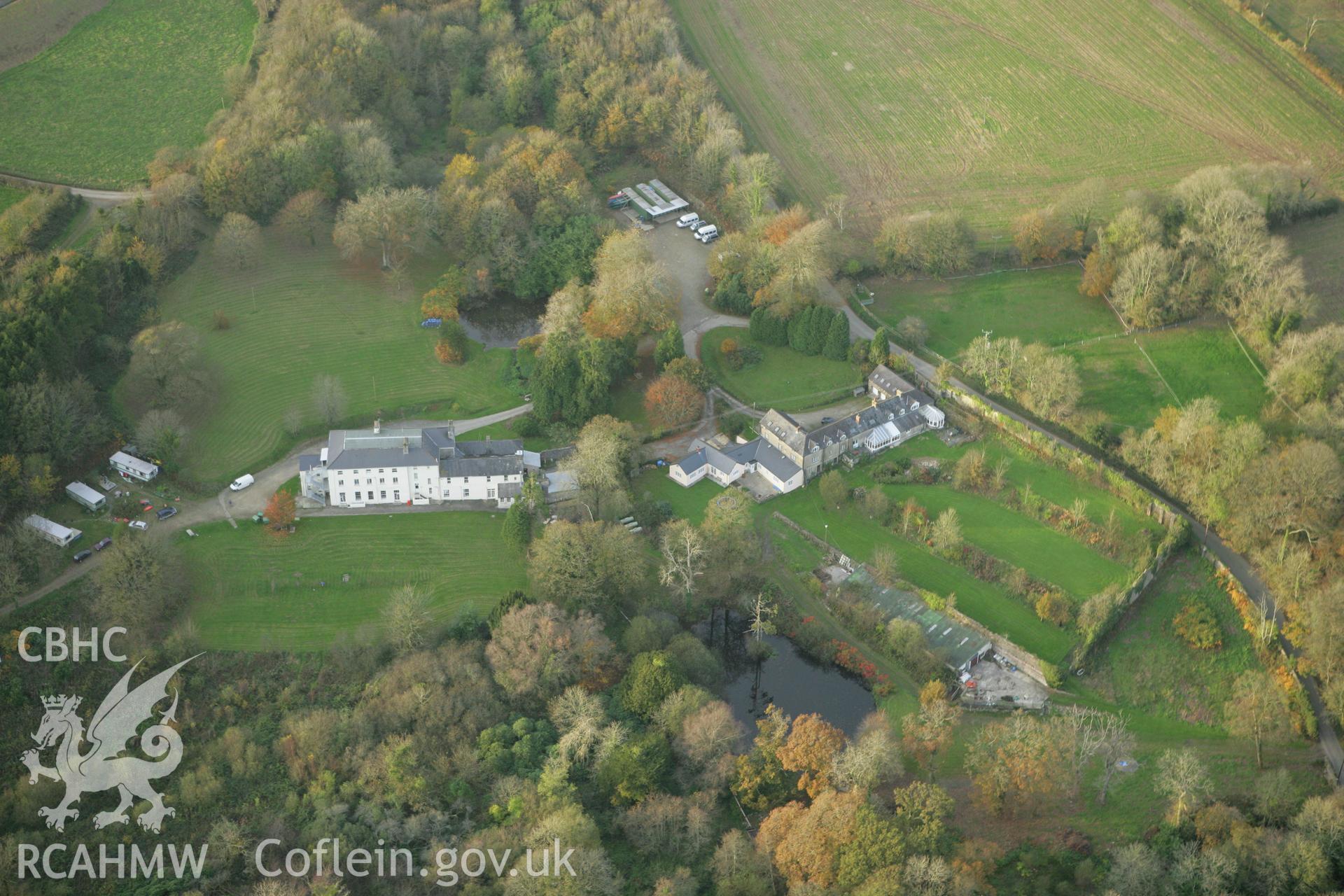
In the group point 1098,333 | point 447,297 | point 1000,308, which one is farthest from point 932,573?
point 447,297

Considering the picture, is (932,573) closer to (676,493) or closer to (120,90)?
(676,493)

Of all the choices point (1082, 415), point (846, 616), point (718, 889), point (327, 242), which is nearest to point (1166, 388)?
point (1082, 415)

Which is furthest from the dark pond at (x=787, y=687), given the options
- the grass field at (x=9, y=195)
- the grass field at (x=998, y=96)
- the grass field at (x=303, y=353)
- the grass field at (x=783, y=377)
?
the grass field at (x=9, y=195)

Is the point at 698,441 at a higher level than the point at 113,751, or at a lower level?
higher

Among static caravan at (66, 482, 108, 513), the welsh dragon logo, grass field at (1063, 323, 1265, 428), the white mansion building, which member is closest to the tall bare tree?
the white mansion building

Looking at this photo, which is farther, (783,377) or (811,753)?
(783,377)

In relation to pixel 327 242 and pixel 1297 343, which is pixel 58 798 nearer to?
pixel 327 242

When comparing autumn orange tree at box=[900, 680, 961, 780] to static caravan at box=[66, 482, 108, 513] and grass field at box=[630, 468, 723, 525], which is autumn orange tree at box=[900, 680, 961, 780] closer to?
grass field at box=[630, 468, 723, 525]
